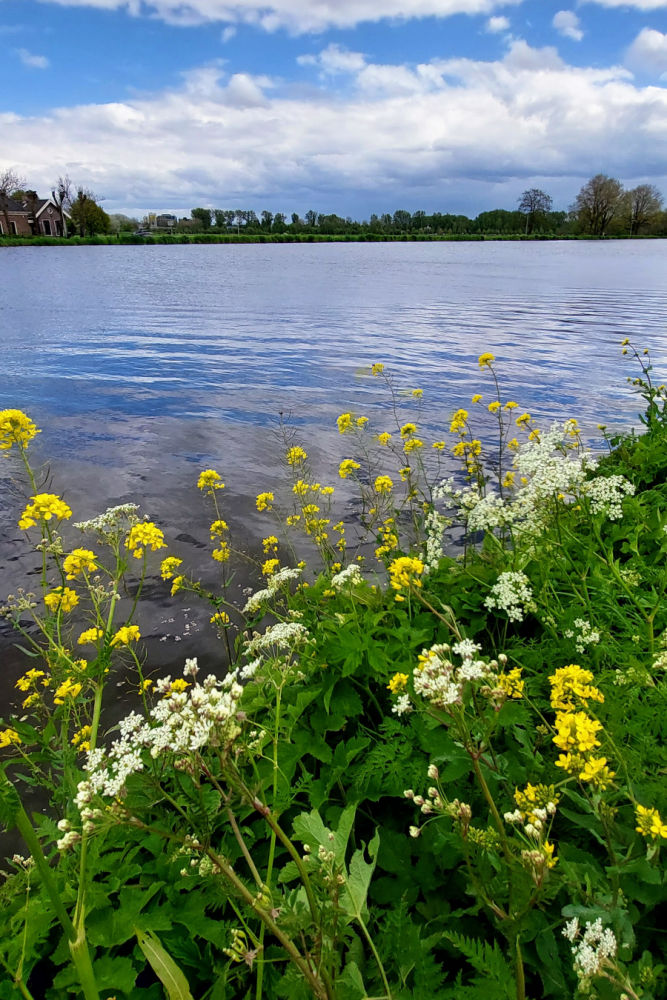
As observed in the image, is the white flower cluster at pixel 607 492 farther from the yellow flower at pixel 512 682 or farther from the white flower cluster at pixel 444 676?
A: the white flower cluster at pixel 444 676

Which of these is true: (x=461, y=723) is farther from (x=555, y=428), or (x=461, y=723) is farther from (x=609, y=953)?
(x=555, y=428)

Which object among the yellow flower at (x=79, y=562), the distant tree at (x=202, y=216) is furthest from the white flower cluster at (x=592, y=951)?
the distant tree at (x=202, y=216)

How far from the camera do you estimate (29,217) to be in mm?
115250

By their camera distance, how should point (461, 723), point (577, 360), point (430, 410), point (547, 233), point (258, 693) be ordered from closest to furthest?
point (461, 723)
point (258, 693)
point (430, 410)
point (577, 360)
point (547, 233)

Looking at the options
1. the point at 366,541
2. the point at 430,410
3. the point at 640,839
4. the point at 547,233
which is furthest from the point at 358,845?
the point at 547,233

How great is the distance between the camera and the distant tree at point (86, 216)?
119688mm

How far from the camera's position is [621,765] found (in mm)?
1810

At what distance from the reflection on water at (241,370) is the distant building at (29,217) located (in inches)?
3897

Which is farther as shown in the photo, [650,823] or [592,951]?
[650,823]

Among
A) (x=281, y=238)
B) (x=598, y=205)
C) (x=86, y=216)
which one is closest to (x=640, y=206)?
(x=598, y=205)

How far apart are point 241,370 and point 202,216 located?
15777 centimetres

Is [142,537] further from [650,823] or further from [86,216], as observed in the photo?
[86,216]

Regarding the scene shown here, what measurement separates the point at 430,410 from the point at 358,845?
1010cm

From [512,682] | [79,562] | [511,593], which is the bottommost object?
[79,562]
